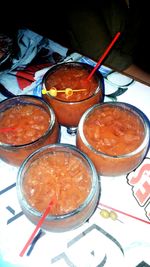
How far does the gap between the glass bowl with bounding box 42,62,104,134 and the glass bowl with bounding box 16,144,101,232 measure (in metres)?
0.23

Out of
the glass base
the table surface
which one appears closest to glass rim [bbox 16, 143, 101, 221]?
the table surface

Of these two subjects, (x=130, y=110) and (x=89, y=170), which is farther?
(x=130, y=110)

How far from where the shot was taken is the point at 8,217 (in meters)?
1.24

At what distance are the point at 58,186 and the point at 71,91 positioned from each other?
0.44 m

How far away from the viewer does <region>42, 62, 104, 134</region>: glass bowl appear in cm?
135

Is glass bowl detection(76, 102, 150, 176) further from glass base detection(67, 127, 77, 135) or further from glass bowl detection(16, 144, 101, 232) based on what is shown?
glass base detection(67, 127, 77, 135)

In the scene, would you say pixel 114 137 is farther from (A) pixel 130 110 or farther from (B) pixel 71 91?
(B) pixel 71 91

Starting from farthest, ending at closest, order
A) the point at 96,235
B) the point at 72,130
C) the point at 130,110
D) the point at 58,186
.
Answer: the point at 72,130, the point at 130,110, the point at 96,235, the point at 58,186

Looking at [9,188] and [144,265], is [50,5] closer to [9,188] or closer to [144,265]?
[9,188]

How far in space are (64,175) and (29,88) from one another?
0.66 metres

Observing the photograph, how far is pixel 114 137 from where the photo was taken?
122 centimetres

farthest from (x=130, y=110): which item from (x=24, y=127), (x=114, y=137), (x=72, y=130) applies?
(x=24, y=127)

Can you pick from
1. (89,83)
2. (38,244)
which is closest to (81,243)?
(38,244)

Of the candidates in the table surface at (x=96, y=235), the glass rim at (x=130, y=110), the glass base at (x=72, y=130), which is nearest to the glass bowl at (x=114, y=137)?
the glass rim at (x=130, y=110)
